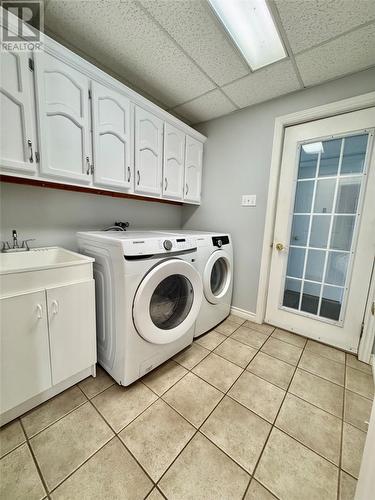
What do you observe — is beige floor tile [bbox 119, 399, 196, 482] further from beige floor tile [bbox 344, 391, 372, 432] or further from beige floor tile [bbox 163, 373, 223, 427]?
beige floor tile [bbox 344, 391, 372, 432]

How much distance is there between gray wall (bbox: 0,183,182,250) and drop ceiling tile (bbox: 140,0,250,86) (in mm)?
1242

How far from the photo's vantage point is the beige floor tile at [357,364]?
1.50 m

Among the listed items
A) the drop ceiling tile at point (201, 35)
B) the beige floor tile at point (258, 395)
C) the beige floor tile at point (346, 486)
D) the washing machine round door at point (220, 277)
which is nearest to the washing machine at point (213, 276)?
the washing machine round door at point (220, 277)

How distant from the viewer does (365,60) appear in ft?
4.51

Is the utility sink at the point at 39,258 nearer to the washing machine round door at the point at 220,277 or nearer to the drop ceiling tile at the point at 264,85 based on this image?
the washing machine round door at the point at 220,277

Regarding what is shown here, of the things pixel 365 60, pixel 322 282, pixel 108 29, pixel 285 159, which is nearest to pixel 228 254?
pixel 322 282

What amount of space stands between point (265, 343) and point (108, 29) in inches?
100

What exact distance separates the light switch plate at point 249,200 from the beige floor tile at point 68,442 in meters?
2.01

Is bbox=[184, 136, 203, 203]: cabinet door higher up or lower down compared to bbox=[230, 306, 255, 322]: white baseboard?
higher up

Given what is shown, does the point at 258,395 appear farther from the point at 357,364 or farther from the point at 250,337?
the point at 357,364

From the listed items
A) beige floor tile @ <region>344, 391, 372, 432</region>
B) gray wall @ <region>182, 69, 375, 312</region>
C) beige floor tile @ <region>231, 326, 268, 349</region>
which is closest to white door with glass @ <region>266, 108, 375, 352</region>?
gray wall @ <region>182, 69, 375, 312</region>

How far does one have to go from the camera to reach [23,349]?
0.99 meters

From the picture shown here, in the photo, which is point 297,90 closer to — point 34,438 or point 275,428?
point 275,428

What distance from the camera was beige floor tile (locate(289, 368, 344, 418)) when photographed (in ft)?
3.89
